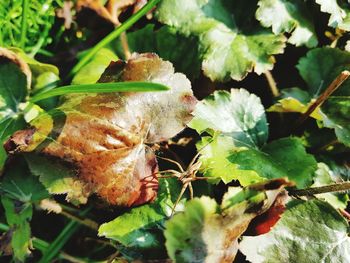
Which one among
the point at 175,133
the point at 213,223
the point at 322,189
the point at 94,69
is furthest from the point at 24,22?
the point at 322,189

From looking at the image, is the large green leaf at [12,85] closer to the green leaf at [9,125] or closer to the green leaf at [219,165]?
the green leaf at [9,125]

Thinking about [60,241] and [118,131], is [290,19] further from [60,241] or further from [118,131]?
[60,241]

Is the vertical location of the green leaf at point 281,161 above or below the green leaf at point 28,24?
below

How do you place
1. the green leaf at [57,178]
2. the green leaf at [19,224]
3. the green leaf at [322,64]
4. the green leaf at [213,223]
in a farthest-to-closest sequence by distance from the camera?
the green leaf at [322,64], the green leaf at [19,224], the green leaf at [57,178], the green leaf at [213,223]

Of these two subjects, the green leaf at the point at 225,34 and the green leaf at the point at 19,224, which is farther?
the green leaf at the point at 225,34

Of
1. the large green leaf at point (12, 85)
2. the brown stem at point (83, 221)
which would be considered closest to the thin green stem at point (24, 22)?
the large green leaf at point (12, 85)

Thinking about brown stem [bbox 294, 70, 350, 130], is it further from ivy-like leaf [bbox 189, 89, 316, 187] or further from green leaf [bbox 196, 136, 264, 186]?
green leaf [bbox 196, 136, 264, 186]

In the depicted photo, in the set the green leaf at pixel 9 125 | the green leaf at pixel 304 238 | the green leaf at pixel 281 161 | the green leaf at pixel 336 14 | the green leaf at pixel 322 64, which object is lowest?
the green leaf at pixel 304 238
